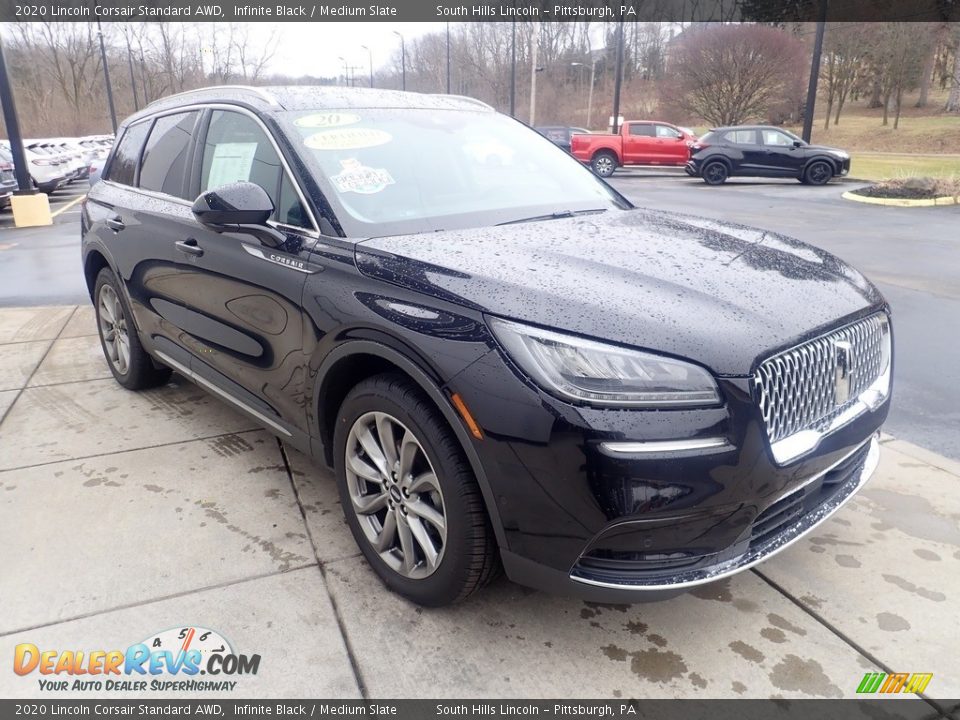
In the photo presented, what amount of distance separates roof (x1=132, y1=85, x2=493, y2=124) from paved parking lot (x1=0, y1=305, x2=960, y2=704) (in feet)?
5.81

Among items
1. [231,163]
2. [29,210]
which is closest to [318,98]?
[231,163]

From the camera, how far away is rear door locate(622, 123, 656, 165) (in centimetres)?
2534

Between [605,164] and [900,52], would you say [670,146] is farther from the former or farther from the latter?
[900,52]

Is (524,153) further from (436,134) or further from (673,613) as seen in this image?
(673,613)

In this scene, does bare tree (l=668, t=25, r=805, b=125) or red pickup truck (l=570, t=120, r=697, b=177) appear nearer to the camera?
red pickup truck (l=570, t=120, r=697, b=177)

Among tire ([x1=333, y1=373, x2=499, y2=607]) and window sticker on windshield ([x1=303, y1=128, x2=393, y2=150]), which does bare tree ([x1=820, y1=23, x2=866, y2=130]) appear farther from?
tire ([x1=333, y1=373, x2=499, y2=607])

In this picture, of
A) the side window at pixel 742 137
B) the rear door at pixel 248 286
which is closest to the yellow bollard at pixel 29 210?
the rear door at pixel 248 286

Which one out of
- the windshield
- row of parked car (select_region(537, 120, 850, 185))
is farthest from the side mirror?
row of parked car (select_region(537, 120, 850, 185))

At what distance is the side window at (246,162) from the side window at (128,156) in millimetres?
1084

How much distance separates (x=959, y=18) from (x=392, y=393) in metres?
53.3

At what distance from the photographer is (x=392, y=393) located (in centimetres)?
247

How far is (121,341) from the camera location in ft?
15.9

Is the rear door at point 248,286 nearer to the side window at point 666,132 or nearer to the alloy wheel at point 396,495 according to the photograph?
the alloy wheel at point 396,495
